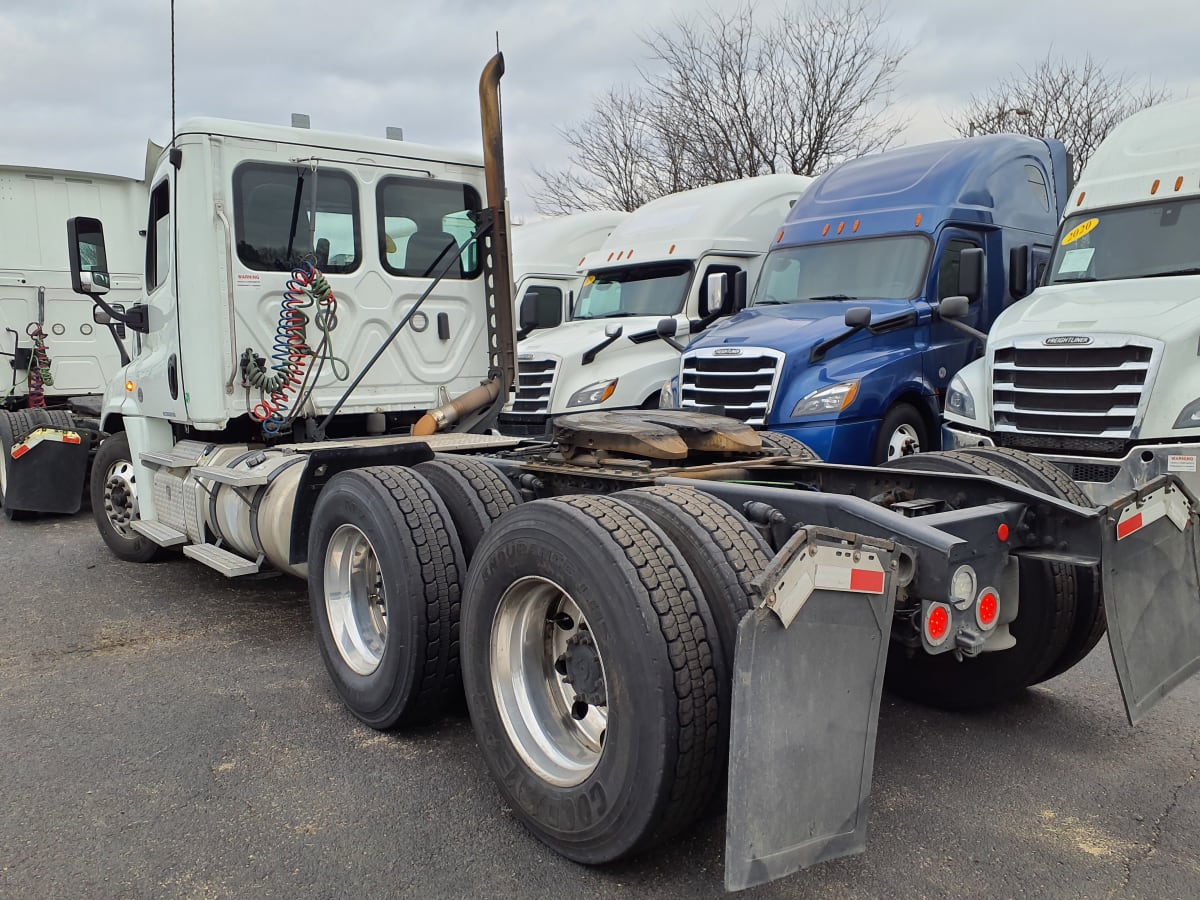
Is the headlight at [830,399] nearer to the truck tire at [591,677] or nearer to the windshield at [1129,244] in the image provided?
the windshield at [1129,244]

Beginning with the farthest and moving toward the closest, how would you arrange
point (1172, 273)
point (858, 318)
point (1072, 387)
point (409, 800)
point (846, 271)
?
1. point (846, 271)
2. point (858, 318)
3. point (1172, 273)
4. point (1072, 387)
5. point (409, 800)

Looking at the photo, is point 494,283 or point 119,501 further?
point 119,501

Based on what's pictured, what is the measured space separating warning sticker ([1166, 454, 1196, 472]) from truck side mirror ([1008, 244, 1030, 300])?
10.3 feet

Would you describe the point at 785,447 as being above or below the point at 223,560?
above

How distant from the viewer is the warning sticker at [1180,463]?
580cm

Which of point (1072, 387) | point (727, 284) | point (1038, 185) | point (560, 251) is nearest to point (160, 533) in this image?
point (1072, 387)

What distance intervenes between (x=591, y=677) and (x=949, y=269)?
7.05m

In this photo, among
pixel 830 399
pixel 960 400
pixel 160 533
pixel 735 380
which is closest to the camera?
pixel 160 533

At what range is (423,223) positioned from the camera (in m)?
6.25

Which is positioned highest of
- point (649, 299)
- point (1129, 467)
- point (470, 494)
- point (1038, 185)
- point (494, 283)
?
point (1038, 185)

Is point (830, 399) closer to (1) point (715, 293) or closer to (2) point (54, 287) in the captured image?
(1) point (715, 293)

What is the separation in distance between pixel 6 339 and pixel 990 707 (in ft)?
33.2

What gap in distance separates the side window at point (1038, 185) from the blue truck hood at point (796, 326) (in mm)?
2362

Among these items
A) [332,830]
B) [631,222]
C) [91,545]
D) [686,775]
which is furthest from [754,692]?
[631,222]
